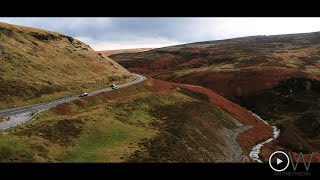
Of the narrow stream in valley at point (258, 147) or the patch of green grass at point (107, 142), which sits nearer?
the patch of green grass at point (107, 142)

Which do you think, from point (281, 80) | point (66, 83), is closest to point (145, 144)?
point (66, 83)

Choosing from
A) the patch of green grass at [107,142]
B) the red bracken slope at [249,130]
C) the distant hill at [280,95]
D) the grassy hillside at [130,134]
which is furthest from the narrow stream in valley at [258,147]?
the patch of green grass at [107,142]

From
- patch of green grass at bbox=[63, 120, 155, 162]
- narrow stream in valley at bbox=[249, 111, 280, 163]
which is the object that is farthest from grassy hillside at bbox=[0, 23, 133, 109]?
narrow stream in valley at bbox=[249, 111, 280, 163]

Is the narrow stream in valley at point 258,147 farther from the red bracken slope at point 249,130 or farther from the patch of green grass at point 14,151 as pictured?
the patch of green grass at point 14,151

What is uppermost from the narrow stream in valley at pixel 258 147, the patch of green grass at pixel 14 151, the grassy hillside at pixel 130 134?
the patch of green grass at pixel 14 151

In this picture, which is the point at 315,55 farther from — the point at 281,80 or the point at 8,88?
the point at 8,88

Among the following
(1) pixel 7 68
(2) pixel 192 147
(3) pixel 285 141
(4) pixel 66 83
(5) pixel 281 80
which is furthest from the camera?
(5) pixel 281 80
